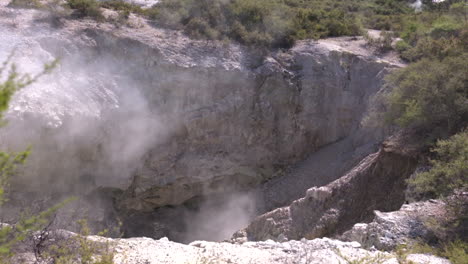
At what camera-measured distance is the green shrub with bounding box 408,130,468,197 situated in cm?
654

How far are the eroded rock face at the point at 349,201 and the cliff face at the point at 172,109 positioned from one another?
9.75 feet

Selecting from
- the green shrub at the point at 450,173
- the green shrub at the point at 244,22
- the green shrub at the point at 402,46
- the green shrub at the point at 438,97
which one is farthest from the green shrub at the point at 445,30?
the green shrub at the point at 450,173

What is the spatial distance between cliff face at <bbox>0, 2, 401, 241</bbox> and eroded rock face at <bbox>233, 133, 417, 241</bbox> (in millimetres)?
2971

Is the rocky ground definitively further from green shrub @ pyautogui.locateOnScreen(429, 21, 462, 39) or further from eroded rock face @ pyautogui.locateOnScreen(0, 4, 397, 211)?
green shrub @ pyautogui.locateOnScreen(429, 21, 462, 39)

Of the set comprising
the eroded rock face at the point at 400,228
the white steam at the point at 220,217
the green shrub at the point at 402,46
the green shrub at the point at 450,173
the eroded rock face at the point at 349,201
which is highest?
the green shrub at the point at 402,46

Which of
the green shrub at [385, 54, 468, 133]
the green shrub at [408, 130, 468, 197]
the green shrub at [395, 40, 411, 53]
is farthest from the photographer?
the green shrub at [395, 40, 411, 53]

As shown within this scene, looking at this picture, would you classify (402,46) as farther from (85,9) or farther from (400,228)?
(85,9)

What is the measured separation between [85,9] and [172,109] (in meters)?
4.49

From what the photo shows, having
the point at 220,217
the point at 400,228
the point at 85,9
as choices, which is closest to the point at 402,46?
the point at 220,217

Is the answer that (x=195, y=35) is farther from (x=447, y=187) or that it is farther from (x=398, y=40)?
(x=447, y=187)

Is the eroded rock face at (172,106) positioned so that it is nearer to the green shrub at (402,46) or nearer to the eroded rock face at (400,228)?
the green shrub at (402,46)

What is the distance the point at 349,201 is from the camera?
9.85 m

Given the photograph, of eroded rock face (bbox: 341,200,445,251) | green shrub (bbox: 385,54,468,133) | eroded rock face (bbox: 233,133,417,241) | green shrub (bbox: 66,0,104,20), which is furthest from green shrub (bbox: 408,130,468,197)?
green shrub (bbox: 66,0,104,20)

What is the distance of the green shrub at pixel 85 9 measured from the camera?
13.3 m
